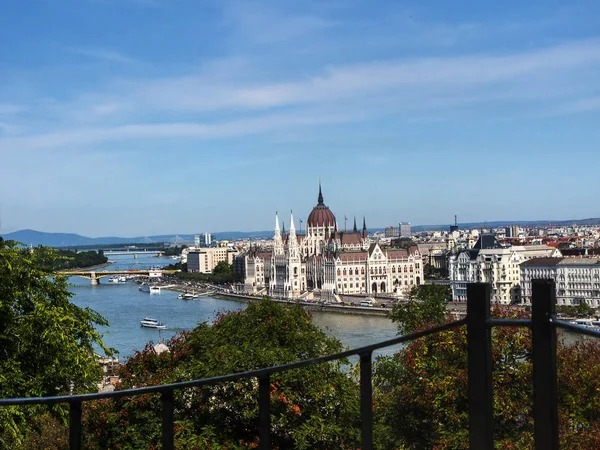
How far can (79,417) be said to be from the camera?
37.3 inches

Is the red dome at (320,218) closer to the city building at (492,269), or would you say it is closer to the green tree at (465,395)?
the city building at (492,269)

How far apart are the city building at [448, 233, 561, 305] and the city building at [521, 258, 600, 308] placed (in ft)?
2.23

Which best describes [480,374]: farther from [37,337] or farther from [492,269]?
[492,269]

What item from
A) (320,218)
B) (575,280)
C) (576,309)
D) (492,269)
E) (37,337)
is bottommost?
(576,309)

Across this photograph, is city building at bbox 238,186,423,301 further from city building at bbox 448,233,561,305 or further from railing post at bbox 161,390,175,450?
railing post at bbox 161,390,175,450

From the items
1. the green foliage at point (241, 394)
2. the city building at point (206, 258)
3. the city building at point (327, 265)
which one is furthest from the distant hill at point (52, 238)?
the green foliage at point (241, 394)

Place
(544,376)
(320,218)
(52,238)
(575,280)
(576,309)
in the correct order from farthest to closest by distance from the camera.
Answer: (52,238) → (320,218) → (575,280) → (576,309) → (544,376)

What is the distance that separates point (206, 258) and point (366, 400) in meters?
49.3

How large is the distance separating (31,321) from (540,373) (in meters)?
3.84

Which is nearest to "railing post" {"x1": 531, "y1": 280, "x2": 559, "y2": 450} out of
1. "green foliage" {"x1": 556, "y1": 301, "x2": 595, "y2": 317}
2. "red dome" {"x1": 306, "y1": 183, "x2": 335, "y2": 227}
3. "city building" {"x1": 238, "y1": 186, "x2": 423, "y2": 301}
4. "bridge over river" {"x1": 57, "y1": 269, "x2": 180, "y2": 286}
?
"green foliage" {"x1": 556, "y1": 301, "x2": 595, "y2": 317}

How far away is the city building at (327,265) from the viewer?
3350 cm

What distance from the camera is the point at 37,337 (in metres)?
4.34

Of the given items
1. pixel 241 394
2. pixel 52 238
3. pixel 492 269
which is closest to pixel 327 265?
pixel 492 269

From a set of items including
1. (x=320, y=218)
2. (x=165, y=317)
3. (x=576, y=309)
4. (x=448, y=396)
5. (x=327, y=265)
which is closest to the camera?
(x=448, y=396)
